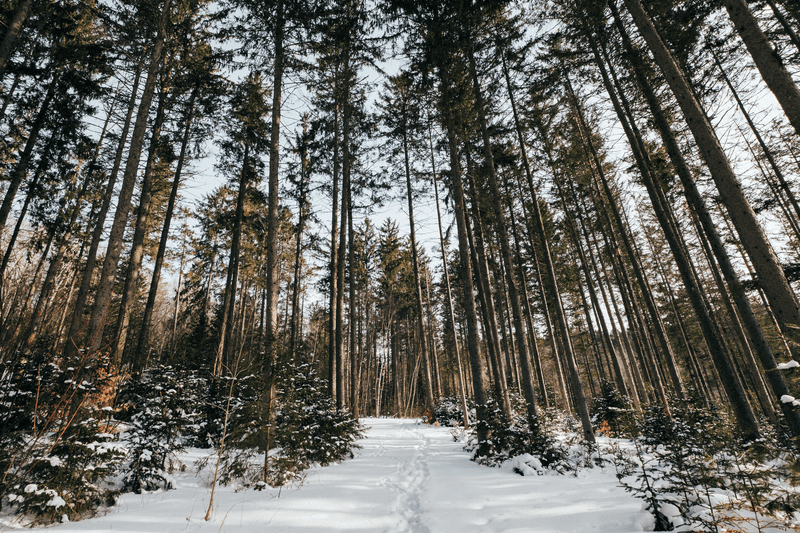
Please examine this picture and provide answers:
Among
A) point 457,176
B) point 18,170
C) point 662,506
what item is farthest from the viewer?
point 18,170

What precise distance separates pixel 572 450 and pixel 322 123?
1321 centimetres

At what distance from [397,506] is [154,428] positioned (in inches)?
153

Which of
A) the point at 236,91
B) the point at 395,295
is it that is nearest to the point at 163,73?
the point at 236,91

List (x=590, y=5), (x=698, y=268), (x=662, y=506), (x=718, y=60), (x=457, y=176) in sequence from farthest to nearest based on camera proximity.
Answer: (x=698, y=268)
(x=457, y=176)
(x=718, y=60)
(x=590, y=5)
(x=662, y=506)

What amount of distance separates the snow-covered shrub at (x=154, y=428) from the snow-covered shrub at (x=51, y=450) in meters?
0.61

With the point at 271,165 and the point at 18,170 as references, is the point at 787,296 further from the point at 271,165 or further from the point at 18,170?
the point at 18,170

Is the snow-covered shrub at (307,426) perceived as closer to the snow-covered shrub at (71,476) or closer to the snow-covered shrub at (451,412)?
the snow-covered shrub at (71,476)

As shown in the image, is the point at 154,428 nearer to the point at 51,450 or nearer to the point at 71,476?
the point at 71,476

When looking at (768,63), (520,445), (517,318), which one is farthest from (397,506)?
(768,63)

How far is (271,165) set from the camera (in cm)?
827

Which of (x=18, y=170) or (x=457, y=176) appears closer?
(x=457, y=176)

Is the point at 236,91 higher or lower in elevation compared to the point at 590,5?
higher

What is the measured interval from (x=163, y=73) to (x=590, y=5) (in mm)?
13571

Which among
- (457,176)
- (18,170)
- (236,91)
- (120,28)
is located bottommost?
(457,176)
